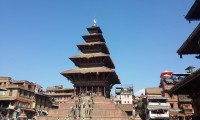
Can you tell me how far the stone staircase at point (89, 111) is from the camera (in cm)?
2764

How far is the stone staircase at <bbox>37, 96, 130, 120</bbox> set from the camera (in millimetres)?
27641

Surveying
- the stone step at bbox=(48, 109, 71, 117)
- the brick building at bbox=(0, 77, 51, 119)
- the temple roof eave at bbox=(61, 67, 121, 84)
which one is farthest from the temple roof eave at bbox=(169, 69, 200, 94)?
the brick building at bbox=(0, 77, 51, 119)

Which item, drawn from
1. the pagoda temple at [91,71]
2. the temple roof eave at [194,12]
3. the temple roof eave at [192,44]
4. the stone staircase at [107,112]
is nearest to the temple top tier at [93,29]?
the pagoda temple at [91,71]


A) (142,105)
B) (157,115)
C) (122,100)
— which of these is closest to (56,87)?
(122,100)

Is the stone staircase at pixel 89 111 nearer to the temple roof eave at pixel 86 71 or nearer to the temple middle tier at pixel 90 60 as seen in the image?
the temple roof eave at pixel 86 71

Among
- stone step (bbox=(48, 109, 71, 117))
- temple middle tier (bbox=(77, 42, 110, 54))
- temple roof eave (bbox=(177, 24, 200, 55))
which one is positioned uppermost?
temple middle tier (bbox=(77, 42, 110, 54))

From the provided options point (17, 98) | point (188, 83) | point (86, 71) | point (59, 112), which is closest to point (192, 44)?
point (188, 83)

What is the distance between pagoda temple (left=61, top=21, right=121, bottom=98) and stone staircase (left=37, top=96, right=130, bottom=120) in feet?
11.8

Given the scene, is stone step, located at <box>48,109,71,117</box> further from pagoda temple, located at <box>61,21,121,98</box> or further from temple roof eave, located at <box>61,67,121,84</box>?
temple roof eave, located at <box>61,67,121,84</box>

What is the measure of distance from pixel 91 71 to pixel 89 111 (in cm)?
751

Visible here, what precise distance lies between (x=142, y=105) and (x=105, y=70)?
26.2 m

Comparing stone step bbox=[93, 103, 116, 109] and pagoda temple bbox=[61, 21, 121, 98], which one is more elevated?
pagoda temple bbox=[61, 21, 121, 98]

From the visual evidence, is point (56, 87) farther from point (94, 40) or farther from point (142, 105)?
point (94, 40)

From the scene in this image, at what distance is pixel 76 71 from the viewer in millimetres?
34938
